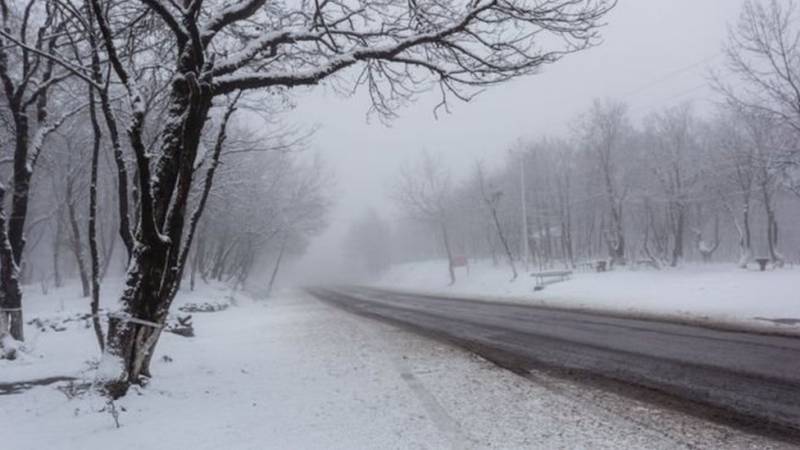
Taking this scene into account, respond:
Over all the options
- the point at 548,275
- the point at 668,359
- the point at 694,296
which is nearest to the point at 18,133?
the point at 668,359

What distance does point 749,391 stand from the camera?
256 inches

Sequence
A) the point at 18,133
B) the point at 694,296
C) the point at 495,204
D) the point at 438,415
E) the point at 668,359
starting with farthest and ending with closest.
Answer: the point at 495,204 → the point at 694,296 → the point at 18,133 → the point at 668,359 → the point at 438,415

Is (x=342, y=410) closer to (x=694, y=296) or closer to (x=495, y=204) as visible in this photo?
(x=694, y=296)

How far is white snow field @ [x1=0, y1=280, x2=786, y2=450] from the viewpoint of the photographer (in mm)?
5160

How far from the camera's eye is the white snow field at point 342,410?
16.9ft

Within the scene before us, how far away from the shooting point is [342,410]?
636 cm

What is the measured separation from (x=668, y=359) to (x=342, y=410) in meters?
5.34

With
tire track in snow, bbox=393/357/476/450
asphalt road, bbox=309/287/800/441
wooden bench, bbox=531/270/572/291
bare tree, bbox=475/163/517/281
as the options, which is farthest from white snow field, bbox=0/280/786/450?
bare tree, bbox=475/163/517/281

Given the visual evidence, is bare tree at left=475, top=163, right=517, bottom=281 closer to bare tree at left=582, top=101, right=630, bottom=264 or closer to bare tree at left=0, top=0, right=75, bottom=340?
bare tree at left=582, top=101, right=630, bottom=264

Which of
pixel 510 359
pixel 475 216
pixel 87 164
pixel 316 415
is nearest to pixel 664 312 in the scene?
pixel 510 359

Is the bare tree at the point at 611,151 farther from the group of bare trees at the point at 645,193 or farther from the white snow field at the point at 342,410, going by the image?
the white snow field at the point at 342,410

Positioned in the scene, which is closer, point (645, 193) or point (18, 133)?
point (18, 133)

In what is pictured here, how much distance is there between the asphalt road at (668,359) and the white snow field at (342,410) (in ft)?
2.01

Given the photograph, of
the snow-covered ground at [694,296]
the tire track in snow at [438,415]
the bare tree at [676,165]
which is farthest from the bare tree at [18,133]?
the bare tree at [676,165]
